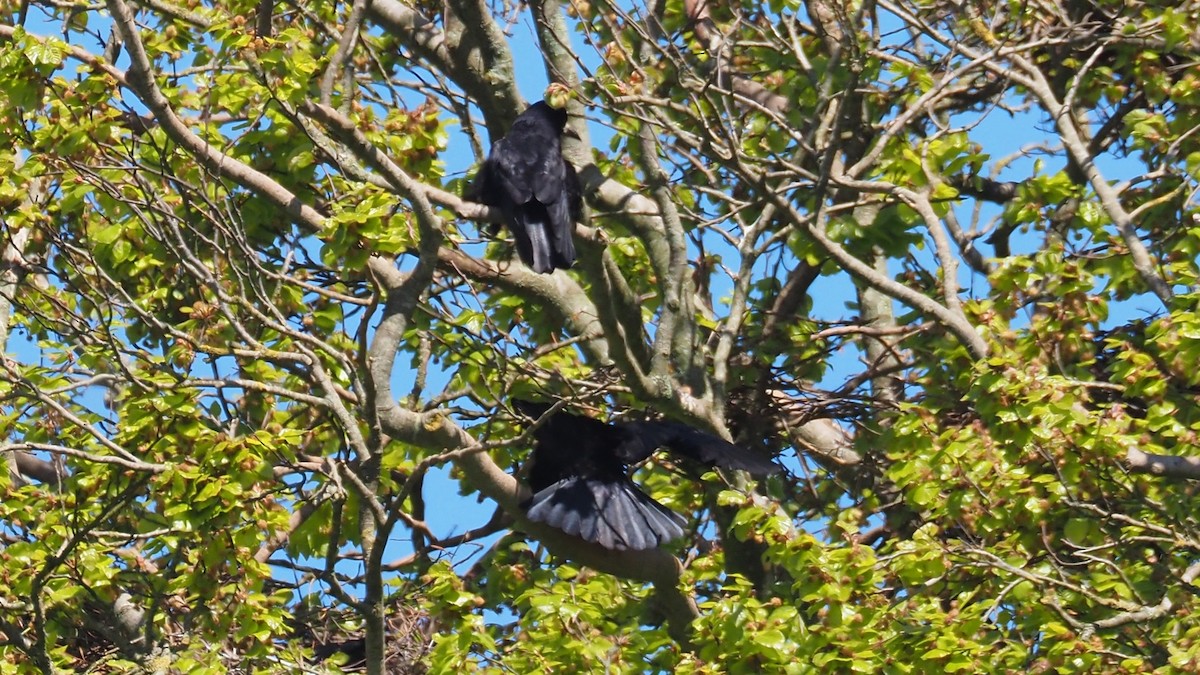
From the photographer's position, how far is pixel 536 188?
6.98 m

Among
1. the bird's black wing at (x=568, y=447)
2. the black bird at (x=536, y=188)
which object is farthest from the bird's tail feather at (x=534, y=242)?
the bird's black wing at (x=568, y=447)

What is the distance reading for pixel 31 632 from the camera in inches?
283

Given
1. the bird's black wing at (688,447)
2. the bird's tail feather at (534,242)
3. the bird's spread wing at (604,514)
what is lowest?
the bird's spread wing at (604,514)

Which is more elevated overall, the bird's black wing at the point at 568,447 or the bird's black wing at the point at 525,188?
the bird's black wing at the point at 525,188

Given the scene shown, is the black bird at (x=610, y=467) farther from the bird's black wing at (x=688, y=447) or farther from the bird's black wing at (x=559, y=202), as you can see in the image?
the bird's black wing at (x=559, y=202)

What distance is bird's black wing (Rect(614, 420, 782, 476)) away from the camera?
6.79 metres

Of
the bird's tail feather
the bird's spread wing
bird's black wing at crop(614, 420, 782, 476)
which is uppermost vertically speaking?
the bird's tail feather

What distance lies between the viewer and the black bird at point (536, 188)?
6750 mm

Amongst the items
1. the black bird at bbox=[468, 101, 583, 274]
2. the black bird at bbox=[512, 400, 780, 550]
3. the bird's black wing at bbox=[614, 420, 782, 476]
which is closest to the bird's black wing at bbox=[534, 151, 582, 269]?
the black bird at bbox=[468, 101, 583, 274]

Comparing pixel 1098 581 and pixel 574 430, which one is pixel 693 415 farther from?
pixel 1098 581

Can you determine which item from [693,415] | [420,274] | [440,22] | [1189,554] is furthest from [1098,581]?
[440,22]

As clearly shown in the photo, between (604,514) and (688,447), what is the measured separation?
1.82 ft

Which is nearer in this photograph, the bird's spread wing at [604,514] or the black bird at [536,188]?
the bird's spread wing at [604,514]

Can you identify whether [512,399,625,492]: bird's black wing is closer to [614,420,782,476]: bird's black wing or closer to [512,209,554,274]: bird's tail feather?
[614,420,782,476]: bird's black wing
